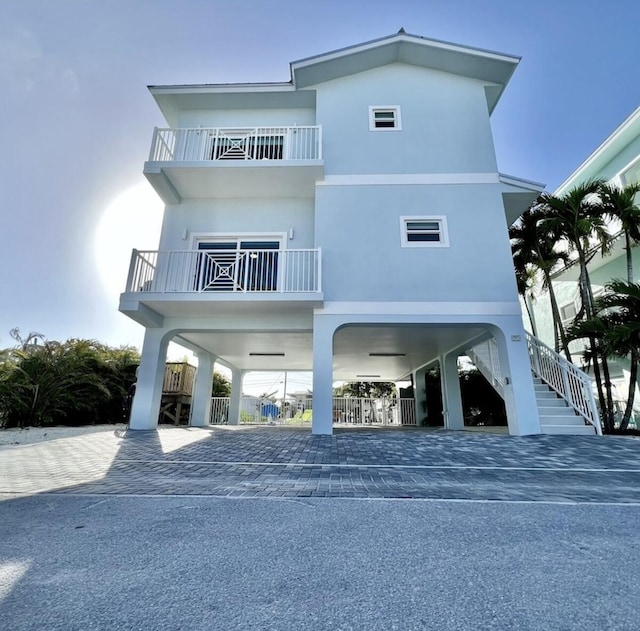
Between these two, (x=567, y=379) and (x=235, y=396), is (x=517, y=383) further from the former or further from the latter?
(x=235, y=396)

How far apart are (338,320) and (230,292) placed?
2.57 meters

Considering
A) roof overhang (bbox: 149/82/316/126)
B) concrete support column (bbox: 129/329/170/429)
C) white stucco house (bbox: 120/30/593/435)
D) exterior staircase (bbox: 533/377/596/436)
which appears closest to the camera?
exterior staircase (bbox: 533/377/596/436)

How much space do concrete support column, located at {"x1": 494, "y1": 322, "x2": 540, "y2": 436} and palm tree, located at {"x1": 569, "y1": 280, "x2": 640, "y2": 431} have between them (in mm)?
1388

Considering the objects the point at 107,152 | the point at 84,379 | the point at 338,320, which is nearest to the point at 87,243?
the point at 107,152

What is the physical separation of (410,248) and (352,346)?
3984 mm

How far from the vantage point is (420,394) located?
15.1 meters

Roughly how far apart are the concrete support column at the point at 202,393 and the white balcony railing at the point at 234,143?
624 centimetres

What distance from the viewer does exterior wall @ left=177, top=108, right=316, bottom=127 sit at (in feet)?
34.5

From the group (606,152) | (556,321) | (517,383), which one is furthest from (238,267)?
(606,152)

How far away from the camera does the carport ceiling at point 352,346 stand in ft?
30.8

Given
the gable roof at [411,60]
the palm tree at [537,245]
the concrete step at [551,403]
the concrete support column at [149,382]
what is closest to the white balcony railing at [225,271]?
the concrete support column at [149,382]

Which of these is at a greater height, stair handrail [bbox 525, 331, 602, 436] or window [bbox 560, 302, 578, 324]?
window [bbox 560, 302, 578, 324]

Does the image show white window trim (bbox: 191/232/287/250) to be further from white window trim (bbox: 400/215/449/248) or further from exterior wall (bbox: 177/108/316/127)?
exterior wall (bbox: 177/108/316/127)

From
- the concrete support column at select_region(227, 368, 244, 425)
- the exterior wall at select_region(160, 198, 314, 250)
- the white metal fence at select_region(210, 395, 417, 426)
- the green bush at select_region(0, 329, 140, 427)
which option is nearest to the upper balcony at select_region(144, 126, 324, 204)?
the exterior wall at select_region(160, 198, 314, 250)
